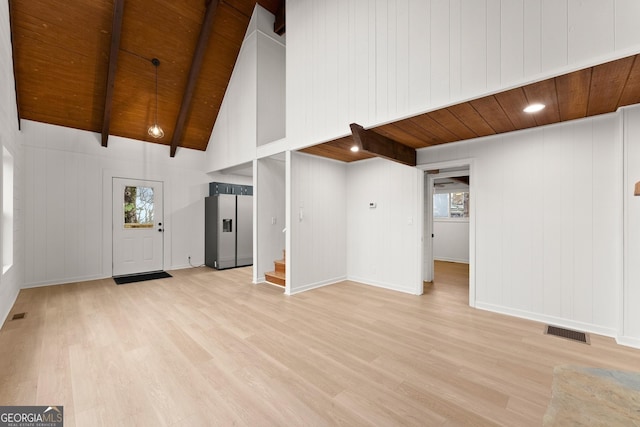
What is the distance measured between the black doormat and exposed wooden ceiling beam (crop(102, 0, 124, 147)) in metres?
2.89

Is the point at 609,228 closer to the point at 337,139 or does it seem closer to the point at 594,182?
the point at 594,182

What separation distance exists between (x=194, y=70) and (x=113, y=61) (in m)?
1.30

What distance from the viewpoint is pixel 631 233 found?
8.79 ft

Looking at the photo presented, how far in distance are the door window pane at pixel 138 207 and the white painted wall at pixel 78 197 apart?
304 mm

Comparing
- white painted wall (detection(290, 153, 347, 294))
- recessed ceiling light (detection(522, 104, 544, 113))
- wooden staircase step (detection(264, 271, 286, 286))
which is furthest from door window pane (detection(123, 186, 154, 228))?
recessed ceiling light (detection(522, 104, 544, 113))

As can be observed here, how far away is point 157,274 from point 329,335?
4.86m

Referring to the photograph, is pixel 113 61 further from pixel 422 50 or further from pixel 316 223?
pixel 422 50

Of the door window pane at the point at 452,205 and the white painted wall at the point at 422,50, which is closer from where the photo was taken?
the white painted wall at the point at 422,50

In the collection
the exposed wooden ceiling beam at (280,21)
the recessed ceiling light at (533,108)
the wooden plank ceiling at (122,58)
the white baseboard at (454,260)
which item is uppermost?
the exposed wooden ceiling beam at (280,21)

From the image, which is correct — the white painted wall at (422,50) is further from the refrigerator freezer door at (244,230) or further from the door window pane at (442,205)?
the door window pane at (442,205)

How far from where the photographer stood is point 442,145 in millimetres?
4121

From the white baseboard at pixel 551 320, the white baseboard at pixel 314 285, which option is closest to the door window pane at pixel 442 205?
the white baseboard at pixel 314 285

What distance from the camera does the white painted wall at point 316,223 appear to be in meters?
4.57

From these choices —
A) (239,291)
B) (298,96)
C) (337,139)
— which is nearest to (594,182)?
(337,139)
